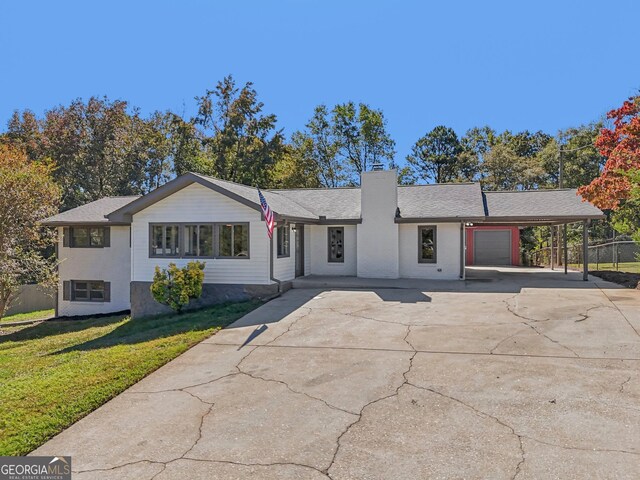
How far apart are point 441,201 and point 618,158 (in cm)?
596

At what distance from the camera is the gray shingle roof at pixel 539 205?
14820 mm

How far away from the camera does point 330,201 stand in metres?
18.2

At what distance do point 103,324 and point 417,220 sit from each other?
11.3m

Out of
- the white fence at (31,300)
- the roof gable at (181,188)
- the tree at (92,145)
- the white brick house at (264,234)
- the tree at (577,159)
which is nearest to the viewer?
the roof gable at (181,188)

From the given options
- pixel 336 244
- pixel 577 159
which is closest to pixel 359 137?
pixel 577 159

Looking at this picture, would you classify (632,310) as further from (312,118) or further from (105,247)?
(312,118)

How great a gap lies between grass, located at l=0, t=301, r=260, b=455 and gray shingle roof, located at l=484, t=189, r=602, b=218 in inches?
401

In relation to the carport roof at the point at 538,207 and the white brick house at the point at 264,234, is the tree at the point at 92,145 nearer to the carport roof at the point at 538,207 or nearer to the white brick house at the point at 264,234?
the white brick house at the point at 264,234

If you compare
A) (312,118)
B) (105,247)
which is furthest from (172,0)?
(312,118)

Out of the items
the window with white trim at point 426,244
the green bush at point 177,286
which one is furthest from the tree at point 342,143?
the green bush at point 177,286

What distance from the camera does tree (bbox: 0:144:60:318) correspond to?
15.2m

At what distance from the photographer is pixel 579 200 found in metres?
16.3

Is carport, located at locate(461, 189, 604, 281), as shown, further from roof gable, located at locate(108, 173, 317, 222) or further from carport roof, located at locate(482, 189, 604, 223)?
roof gable, located at locate(108, 173, 317, 222)

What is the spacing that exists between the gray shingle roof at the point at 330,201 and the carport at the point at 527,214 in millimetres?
4439
